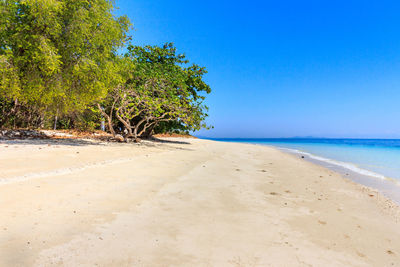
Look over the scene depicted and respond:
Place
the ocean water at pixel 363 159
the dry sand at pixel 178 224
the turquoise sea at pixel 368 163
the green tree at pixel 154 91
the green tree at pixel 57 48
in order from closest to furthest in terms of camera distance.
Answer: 1. the dry sand at pixel 178 224
2. the turquoise sea at pixel 368 163
3. the green tree at pixel 57 48
4. the ocean water at pixel 363 159
5. the green tree at pixel 154 91

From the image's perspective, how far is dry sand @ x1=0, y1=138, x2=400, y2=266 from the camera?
6.83 feet

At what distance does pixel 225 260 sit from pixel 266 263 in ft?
1.35

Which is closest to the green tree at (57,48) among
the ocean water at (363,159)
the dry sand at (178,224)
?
the dry sand at (178,224)

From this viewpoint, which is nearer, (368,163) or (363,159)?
(368,163)

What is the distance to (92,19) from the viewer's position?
32.7ft

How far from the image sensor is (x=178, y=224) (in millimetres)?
2811

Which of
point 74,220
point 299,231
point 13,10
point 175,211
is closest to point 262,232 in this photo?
point 299,231

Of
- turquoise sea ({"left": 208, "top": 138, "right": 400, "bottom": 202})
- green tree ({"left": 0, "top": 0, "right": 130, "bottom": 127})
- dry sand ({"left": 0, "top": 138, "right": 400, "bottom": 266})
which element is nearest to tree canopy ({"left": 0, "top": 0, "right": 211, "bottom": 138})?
green tree ({"left": 0, "top": 0, "right": 130, "bottom": 127})

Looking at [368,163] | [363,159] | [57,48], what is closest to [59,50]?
[57,48]

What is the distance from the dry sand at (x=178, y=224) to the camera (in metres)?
2.08

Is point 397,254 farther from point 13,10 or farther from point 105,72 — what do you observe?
point 13,10

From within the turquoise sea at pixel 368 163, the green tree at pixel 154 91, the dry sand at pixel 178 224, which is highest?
the green tree at pixel 154 91

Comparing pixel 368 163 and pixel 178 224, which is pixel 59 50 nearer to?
pixel 178 224

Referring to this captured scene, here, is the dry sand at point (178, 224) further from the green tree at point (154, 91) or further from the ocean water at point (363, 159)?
the green tree at point (154, 91)
